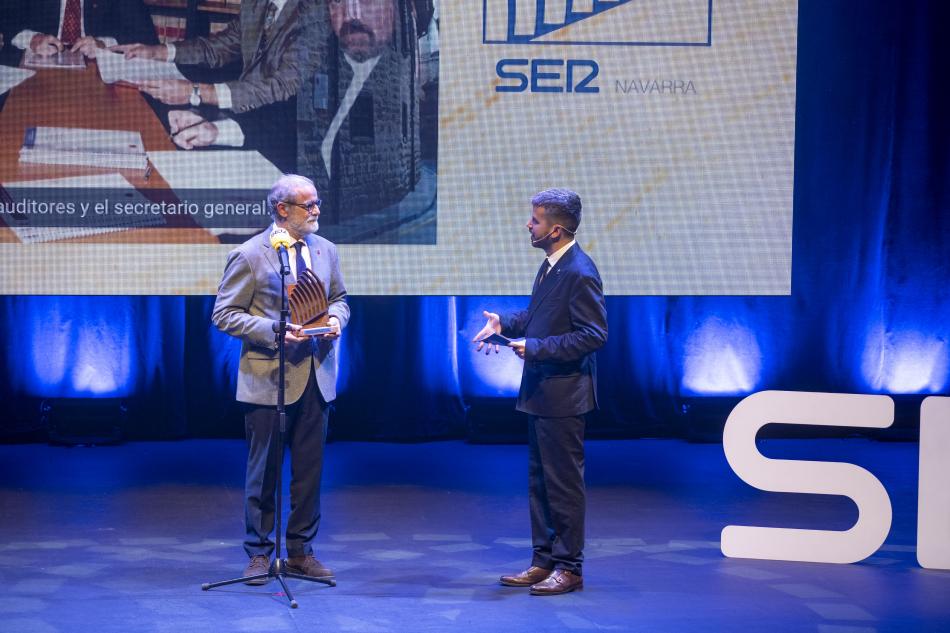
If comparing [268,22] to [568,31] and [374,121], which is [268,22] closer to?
[374,121]

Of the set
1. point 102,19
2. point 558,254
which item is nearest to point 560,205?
point 558,254

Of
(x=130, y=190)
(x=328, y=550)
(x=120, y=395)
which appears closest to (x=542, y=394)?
(x=328, y=550)

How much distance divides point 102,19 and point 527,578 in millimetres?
3908

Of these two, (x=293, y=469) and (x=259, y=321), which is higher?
(x=259, y=321)

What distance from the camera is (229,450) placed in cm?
701

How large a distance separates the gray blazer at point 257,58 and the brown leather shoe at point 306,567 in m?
2.83

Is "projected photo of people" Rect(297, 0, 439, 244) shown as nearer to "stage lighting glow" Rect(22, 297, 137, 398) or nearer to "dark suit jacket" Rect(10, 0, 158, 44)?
"dark suit jacket" Rect(10, 0, 158, 44)

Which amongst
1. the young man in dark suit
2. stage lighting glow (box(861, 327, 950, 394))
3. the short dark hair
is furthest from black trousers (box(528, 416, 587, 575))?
stage lighting glow (box(861, 327, 950, 394))

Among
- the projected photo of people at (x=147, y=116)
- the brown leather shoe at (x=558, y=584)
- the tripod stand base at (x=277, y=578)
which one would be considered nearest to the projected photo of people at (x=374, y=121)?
the projected photo of people at (x=147, y=116)

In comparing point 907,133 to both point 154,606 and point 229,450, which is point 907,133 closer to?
point 229,450

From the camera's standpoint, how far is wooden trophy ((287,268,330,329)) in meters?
3.80

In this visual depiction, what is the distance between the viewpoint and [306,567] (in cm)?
403

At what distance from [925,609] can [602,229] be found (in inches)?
112

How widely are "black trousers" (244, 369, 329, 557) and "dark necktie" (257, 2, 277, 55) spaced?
262 centimetres
